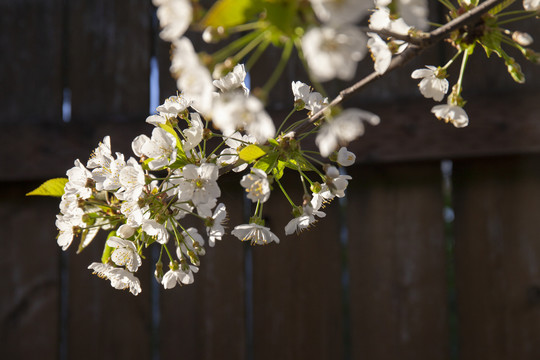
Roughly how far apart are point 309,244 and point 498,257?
1.55ft

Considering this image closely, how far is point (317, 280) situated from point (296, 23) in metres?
1.11

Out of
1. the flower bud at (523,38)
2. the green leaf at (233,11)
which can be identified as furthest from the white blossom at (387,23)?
the green leaf at (233,11)

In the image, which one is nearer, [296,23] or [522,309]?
[296,23]

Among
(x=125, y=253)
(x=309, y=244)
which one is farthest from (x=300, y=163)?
(x=309, y=244)

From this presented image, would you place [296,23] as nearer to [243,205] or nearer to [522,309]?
[243,205]

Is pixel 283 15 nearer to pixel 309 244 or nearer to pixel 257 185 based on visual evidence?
pixel 257 185

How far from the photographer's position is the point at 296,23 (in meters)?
0.36

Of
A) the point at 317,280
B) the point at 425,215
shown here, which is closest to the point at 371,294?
the point at 317,280

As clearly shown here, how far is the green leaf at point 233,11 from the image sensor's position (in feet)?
1.19

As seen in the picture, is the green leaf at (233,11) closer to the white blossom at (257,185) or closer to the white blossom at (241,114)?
the white blossom at (241,114)

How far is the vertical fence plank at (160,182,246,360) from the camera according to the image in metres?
1.41

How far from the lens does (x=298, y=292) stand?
1399 millimetres

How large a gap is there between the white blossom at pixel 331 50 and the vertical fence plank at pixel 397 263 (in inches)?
41.2

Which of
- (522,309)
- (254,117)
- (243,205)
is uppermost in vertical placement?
(243,205)
